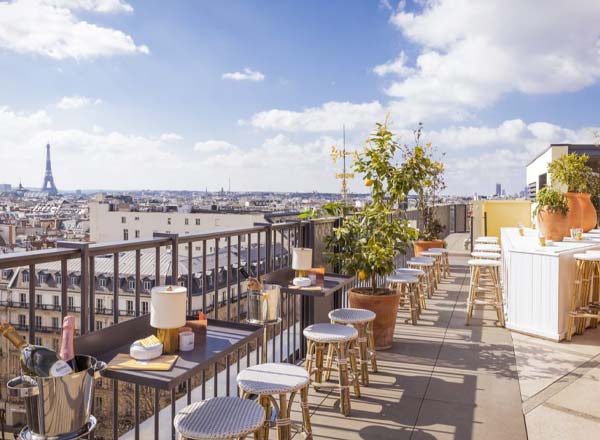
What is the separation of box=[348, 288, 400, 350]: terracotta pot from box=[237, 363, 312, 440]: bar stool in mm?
2148

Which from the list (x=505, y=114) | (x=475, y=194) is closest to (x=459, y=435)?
(x=475, y=194)

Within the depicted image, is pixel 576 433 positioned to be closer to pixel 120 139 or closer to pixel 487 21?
pixel 487 21

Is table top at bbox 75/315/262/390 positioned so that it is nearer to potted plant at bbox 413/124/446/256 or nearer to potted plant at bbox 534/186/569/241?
potted plant at bbox 534/186/569/241

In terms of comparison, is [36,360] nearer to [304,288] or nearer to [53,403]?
[53,403]

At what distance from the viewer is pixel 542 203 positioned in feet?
19.0

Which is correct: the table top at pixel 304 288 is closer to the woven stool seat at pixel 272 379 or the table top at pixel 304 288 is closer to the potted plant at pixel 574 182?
the woven stool seat at pixel 272 379

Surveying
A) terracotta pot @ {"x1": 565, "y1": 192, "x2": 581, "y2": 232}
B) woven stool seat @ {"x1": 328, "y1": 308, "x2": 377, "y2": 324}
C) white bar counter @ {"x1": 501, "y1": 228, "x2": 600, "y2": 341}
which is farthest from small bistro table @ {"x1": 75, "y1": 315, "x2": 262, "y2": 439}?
terracotta pot @ {"x1": 565, "y1": 192, "x2": 581, "y2": 232}

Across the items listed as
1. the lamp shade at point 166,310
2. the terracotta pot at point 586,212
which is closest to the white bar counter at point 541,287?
the terracotta pot at point 586,212

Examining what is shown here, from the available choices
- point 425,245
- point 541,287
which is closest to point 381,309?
point 541,287

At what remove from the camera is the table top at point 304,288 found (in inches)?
131

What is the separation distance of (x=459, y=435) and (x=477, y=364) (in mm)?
1467

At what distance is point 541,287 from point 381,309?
185 cm

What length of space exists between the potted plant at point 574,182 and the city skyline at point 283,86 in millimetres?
2393

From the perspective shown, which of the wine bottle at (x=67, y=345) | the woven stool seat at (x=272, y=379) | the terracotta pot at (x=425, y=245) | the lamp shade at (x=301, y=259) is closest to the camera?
the wine bottle at (x=67, y=345)
